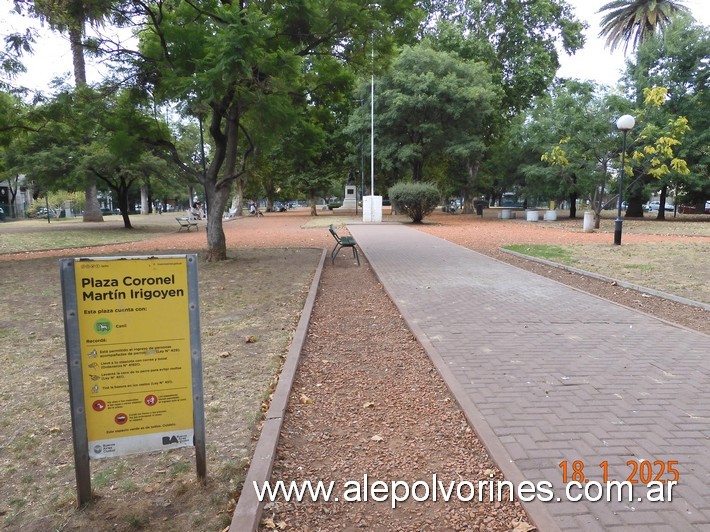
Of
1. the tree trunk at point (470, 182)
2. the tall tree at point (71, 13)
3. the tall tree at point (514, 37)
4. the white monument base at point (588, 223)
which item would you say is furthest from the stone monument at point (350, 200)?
the tall tree at point (71, 13)

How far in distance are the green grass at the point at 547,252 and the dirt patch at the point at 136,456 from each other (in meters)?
7.82

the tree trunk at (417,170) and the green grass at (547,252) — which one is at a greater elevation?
the tree trunk at (417,170)

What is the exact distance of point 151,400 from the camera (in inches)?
109

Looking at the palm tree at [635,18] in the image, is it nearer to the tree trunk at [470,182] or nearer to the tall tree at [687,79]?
the tall tree at [687,79]

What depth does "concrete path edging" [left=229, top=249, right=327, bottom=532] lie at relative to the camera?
260 centimetres

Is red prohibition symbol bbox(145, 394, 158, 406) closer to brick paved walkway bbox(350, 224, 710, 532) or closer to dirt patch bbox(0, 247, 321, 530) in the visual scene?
dirt patch bbox(0, 247, 321, 530)

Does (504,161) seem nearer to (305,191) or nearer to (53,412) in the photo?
(305,191)

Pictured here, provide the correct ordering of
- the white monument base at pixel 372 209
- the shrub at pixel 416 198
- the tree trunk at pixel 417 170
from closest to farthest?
the shrub at pixel 416 198, the white monument base at pixel 372 209, the tree trunk at pixel 417 170

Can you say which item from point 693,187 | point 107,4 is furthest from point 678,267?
point 693,187

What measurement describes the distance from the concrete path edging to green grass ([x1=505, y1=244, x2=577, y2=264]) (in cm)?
908

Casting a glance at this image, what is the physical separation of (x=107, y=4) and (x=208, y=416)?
1013 cm

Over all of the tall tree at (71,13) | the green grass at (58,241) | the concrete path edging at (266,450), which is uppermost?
the tall tree at (71,13)

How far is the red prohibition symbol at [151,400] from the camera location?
9.07 feet

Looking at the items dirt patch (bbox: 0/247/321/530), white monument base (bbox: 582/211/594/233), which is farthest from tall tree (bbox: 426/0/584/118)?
dirt patch (bbox: 0/247/321/530)
